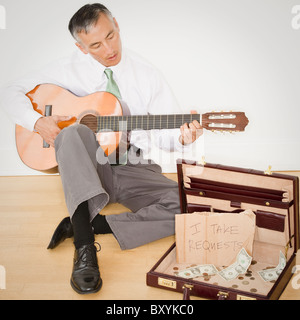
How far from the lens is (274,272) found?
4.68 feet

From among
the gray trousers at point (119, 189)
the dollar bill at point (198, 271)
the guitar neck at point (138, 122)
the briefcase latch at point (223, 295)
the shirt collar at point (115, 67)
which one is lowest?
the briefcase latch at point (223, 295)

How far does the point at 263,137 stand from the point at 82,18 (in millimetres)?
1261

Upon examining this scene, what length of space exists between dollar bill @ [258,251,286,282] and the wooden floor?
6 cm

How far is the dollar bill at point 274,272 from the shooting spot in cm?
141

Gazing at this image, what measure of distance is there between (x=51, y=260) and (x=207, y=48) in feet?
4.81

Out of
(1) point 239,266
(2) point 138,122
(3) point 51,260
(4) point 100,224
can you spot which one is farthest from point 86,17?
(1) point 239,266

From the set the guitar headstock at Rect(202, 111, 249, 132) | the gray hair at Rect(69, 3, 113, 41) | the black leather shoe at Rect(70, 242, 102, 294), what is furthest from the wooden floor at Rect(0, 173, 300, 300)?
the gray hair at Rect(69, 3, 113, 41)

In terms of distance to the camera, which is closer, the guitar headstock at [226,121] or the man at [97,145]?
the man at [97,145]

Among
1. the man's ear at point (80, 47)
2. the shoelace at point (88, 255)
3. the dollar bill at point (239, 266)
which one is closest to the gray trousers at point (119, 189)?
the shoelace at point (88, 255)

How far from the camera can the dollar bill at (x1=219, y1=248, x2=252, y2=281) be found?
1.43 meters

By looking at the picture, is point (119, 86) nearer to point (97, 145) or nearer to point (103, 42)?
point (103, 42)

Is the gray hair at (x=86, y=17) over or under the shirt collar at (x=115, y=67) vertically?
over

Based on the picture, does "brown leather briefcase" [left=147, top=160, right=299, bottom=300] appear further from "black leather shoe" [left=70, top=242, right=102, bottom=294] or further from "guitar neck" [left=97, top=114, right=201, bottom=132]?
"guitar neck" [left=97, top=114, right=201, bottom=132]

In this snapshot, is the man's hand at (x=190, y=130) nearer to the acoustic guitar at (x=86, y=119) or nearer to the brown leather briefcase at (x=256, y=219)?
the acoustic guitar at (x=86, y=119)
